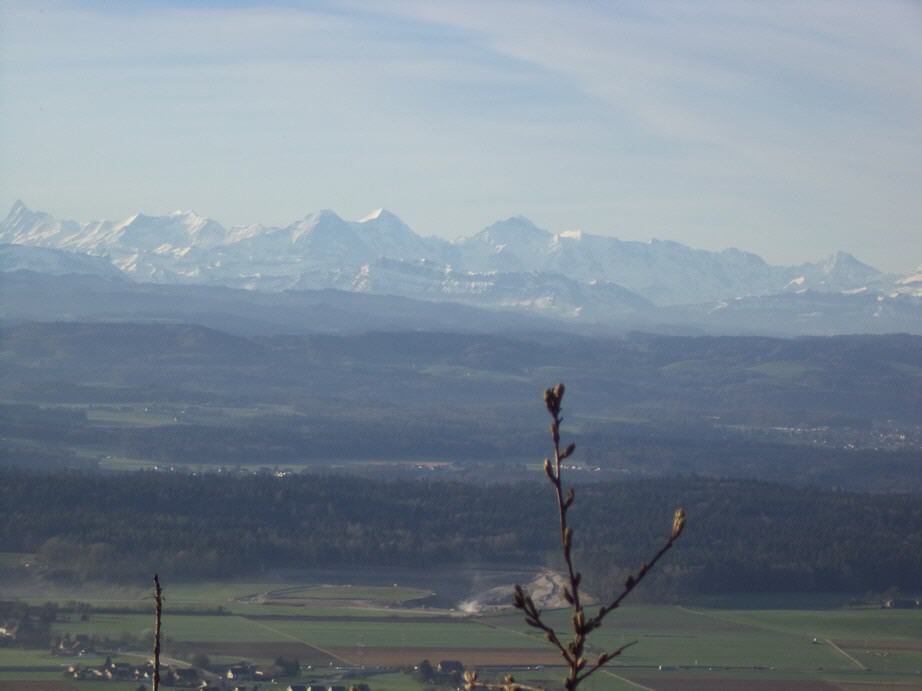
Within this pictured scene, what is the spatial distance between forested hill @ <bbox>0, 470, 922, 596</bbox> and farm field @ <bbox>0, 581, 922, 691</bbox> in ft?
6.88

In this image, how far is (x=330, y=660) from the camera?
2566 centimetres

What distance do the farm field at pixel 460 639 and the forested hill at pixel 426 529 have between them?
2098mm

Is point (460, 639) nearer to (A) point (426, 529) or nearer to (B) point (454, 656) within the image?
(B) point (454, 656)

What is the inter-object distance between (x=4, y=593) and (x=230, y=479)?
1654 centimetres

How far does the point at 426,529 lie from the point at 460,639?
13.0m

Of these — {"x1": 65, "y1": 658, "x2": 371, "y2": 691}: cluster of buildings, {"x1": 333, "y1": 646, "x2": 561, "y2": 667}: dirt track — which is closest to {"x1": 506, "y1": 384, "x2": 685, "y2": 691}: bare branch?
{"x1": 65, "y1": 658, "x2": 371, "y2": 691}: cluster of buildings

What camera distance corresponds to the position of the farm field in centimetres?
2480

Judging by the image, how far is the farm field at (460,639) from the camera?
24.8 metres

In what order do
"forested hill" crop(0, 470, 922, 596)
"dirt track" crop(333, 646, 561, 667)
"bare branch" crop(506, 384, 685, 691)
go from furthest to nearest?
"forested hill" crop(0, 470, 922, 596), "dirt track" crop(333, 646, 561, 667), "bare branch" crop(506, 384, 685, 691)

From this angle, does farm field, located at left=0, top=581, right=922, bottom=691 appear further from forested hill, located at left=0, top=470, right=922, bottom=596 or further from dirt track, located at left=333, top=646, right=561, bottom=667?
forested hill, located at left=0, top=470, right=922, bottom=596

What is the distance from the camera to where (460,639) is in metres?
28.2

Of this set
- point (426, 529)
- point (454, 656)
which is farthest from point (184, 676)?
Answer: point (426, 529)

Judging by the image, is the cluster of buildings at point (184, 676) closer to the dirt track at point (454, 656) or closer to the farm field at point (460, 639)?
the farm field at point (460, 639)

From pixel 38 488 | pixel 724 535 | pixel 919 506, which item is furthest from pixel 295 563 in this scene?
pixel 919 506
